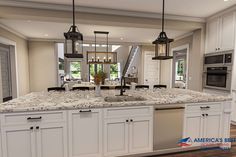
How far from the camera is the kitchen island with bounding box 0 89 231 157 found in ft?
5.66

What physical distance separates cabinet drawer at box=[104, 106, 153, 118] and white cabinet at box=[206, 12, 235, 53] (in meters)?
2.88

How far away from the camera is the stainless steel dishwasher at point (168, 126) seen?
218cm

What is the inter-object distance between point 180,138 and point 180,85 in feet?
13.7

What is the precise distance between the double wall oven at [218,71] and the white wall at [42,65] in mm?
5946

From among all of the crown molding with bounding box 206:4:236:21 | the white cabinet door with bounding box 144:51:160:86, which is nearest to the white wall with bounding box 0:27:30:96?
the white cabinet door with bounding box 144:51:160:86

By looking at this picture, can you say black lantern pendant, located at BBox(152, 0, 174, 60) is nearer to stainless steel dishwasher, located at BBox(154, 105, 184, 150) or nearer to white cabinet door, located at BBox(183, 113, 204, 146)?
stainless steel dishwasher, located at BBox(154, 105, 184, 150)

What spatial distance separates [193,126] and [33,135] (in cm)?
230

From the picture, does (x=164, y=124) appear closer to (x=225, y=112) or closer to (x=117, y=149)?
(x=117, y=149)

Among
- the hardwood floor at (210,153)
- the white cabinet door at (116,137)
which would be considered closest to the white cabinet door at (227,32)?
the hardwood floor at (210,153)

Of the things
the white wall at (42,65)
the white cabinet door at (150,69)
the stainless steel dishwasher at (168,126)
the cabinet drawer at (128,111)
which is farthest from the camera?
the white cabinet door at (150,69)

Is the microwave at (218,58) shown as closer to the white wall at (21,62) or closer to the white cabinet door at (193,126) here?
the white cabinet door at (193,126)

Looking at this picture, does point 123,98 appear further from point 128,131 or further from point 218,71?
point 218,71

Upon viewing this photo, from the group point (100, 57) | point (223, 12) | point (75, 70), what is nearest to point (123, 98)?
point (100, 57)

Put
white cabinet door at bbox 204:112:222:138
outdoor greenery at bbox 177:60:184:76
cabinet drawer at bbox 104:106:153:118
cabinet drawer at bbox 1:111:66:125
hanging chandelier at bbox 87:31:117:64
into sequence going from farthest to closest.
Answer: outdoor greenery at bbox 177:60:184:76
hanging chandelier at bbox 87:31:117:64
white cabinet door at bbox 204:112:222:138
cabinet drawer at bbox 104:106:153:118
cabinet drawer at bbox 1:111:66:125
